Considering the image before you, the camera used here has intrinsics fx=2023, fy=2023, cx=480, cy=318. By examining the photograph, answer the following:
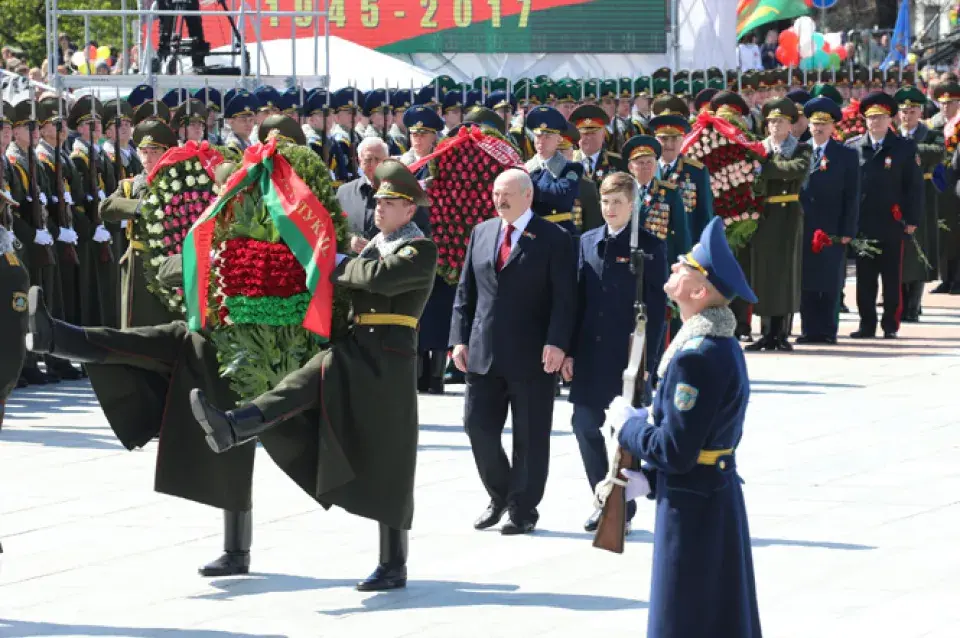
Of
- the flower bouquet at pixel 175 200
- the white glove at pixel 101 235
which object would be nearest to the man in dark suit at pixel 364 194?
the white glove at pixel 101 235

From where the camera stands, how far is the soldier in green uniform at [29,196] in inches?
555

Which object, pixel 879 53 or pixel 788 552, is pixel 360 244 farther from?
pixel 879 53

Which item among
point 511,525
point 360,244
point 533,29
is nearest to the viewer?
point 511,525

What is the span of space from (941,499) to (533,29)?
85.2 feet

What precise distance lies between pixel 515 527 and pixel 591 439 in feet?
Result: 1.76

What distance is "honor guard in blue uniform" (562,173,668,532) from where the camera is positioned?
923cm

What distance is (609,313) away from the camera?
932 centimetres

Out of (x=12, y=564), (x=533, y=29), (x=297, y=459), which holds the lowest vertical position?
(x=12, y=564)

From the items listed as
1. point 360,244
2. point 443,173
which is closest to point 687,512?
point 360,244

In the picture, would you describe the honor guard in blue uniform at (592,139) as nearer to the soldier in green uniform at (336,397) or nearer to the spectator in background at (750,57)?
the soldier in green uniform at (336,397)

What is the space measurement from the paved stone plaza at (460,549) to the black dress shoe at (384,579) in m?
0.08

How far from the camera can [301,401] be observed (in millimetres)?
7848

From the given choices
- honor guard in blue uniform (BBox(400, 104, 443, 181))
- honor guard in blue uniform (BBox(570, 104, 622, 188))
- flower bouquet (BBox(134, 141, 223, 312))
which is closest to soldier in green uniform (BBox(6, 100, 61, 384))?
honor guard in blue uniform (BBox(400, 104, 443, 181))

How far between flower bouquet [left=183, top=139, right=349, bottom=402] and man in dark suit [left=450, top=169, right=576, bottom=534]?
135 cm
